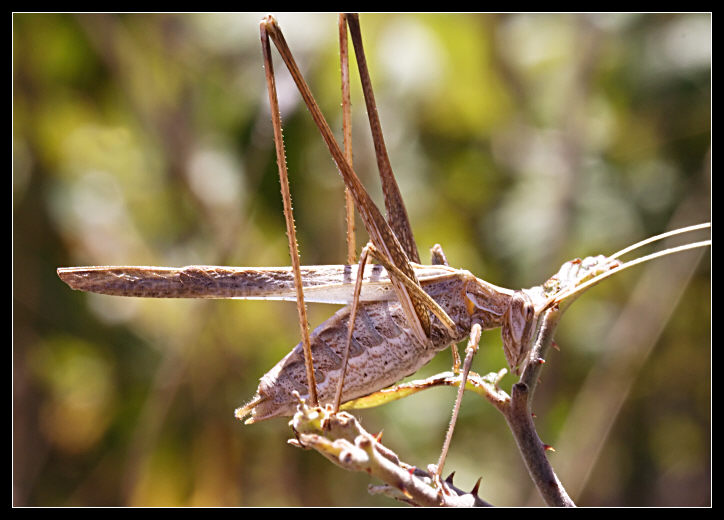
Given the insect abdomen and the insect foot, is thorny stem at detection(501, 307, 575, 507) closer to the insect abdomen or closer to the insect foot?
the insect foot

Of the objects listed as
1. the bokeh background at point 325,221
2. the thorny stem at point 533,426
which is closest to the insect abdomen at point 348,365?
the thorny stem at point 533,426

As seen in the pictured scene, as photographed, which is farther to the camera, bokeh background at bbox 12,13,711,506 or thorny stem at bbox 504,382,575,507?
bokeh background at bbox 12,13,711,506

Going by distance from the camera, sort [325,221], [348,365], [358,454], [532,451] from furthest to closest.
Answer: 1. [325,221]
2. [348,365]
3. [532,451]
4. [358,454]

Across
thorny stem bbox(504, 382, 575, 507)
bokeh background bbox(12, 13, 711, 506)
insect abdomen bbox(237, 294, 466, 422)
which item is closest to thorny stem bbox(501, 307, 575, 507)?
thorny stem bbox(504, 382, 575, 507)

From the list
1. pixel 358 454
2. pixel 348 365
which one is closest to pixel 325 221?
pixel 348 365

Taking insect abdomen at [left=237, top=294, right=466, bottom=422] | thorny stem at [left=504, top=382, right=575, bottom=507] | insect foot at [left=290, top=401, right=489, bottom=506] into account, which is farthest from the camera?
insect abdomen at [left=237, top=294, right=466, bottom=422]

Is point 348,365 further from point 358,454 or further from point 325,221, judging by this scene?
point 325,221

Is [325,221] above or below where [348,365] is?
above

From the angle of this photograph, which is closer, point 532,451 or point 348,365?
point 532,451

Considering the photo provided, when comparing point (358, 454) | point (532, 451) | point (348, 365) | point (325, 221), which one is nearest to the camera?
point (358, 454)

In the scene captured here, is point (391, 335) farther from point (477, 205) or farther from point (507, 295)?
point (477, 205)
